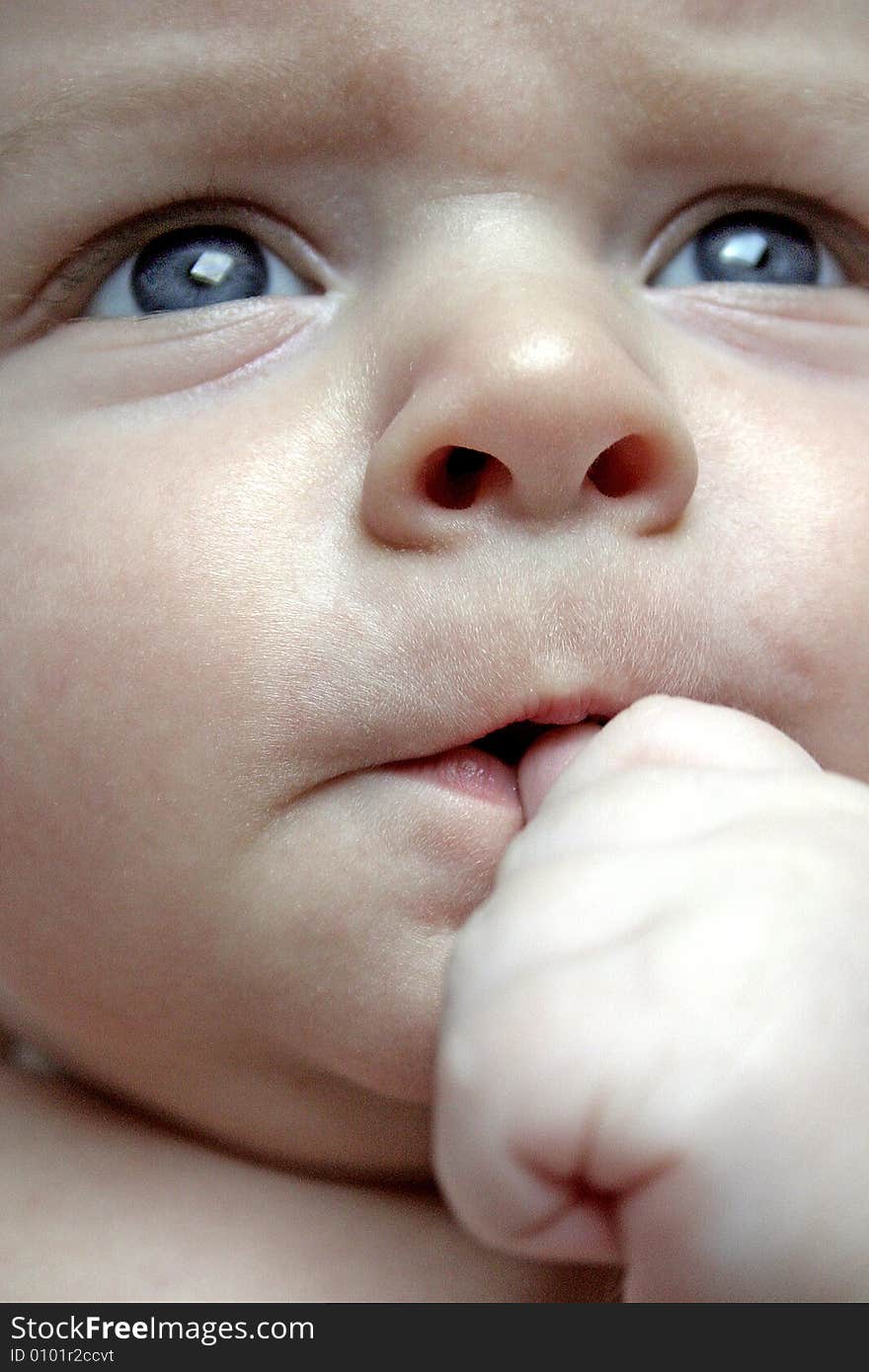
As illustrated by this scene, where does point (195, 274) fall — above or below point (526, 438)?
above

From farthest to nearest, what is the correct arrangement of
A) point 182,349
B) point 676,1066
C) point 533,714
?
point 182,349, point 533,714, point 676,1066

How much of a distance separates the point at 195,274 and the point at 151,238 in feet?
0.10

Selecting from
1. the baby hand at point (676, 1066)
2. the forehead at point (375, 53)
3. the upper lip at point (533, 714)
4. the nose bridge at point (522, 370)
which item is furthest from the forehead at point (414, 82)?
the baby hand at point (676, 1066)

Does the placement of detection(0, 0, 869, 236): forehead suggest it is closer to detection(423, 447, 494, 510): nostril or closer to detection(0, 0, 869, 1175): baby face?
detection(0, 0, 869, 1175): baby face

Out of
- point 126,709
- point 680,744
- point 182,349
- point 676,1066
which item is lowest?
point 676,1066

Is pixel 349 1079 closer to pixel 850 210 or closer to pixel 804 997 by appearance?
pixel 804 997

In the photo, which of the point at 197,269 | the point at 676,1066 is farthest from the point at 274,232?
the point at 676,1066

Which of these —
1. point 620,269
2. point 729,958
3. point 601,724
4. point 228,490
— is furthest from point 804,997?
point 620,269

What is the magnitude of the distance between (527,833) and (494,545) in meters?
0.17

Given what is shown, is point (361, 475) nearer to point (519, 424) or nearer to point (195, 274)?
point (519, 424)

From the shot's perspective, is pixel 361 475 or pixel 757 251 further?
pixel 757 251

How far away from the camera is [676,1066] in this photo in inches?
17.6

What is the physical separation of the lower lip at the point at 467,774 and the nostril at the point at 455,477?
118 millimetres

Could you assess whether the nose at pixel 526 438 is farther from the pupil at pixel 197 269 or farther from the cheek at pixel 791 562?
the pupil at pixel 197 269
